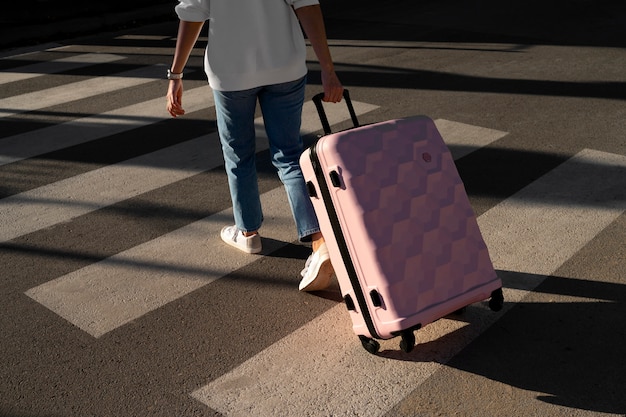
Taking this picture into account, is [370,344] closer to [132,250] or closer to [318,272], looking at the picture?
[318,272]

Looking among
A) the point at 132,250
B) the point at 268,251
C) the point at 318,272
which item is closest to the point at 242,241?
the point at 268,251

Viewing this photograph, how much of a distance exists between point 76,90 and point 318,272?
4873 mm

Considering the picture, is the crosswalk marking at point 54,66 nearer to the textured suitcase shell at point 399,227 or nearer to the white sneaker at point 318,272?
the white sneaker at point 318,272

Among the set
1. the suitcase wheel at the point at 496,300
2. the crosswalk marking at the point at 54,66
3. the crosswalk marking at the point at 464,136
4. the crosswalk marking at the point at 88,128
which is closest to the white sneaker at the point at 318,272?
the suitcase wheel at the point at 496,300

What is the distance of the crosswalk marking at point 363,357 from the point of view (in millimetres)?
3379

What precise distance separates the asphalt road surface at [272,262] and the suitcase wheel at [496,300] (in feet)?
0.35

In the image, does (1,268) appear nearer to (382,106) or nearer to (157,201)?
(157,201)

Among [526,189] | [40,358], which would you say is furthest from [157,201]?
[526,189]

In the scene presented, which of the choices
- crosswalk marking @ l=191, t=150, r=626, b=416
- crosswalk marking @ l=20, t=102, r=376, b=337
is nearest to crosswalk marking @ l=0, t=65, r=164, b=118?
crosswalk marking @ l=20, t=102, r=376, b=337

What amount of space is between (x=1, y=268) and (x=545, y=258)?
291 centimetres

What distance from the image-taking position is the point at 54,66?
9.27 m

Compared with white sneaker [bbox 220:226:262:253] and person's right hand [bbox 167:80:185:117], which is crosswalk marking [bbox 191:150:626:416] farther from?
person's right hand [bbox 167:80:185:117]

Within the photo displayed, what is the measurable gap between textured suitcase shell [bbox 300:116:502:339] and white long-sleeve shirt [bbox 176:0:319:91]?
601 mm

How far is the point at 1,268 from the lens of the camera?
4.69 meters
